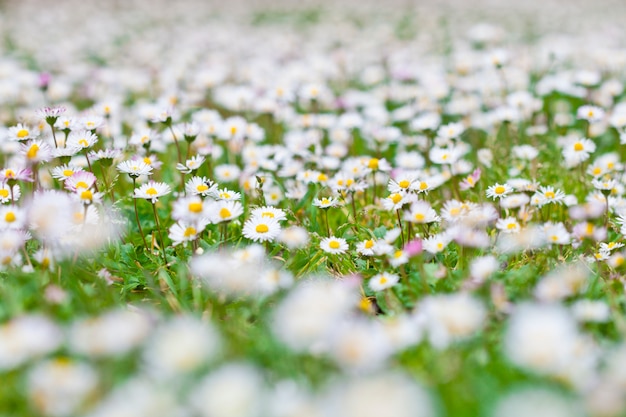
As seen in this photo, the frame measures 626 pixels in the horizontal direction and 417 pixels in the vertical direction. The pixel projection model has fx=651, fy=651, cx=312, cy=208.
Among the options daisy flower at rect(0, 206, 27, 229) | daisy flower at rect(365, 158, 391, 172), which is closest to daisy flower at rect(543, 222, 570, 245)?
daisy flower at rect(365, 158, 391, 172)

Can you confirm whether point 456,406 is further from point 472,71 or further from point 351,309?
point 472,71

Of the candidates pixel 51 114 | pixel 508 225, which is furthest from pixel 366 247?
pixel 51 114

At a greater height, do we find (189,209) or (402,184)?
(189,209)

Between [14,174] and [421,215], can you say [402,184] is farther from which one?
[14,174]

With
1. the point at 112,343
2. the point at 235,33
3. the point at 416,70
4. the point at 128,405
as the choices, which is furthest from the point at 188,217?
the point at 235,33

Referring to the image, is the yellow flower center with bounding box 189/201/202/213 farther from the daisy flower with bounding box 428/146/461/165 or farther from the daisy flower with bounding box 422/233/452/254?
the daisy flower with bounding box 428/146/461/165

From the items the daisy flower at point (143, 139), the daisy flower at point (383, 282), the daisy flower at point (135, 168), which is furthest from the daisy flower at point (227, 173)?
the daisy flower at point (383, 282)

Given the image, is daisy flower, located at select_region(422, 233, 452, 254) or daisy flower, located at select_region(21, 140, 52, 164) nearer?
daisy flower, located at select_region(422, 233, 452, 254)
